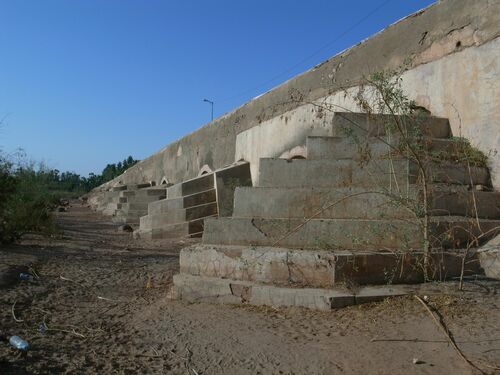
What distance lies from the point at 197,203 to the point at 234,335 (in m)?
5.76

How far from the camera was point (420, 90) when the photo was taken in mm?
5488

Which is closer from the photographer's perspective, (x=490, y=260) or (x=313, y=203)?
(x=490, y=260)

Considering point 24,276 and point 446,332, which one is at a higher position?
point 24,276

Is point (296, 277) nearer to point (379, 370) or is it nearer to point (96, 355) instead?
point (379, 370)

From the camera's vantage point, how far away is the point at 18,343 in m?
2.89

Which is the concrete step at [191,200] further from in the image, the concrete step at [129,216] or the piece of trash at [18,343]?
the piece of trash at [18,343]

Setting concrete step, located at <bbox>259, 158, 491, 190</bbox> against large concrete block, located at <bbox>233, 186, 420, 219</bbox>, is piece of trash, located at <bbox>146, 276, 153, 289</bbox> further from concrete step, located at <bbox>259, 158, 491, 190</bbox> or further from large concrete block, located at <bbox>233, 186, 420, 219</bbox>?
concrete step, located at <bbox>259, 158, 491, 190</bbox>

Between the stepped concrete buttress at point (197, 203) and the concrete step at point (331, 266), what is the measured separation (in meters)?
4.20

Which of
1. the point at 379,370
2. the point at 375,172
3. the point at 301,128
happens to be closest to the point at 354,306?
the point at 379,370

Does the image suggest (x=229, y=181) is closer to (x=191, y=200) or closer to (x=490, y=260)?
(x=191, y=200)

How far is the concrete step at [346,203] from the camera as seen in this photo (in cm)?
418

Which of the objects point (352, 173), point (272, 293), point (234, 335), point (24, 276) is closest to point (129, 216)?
point (24, 276)

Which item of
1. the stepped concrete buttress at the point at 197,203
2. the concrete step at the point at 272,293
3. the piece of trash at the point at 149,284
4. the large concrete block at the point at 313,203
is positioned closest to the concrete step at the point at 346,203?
the large concrete block at the point at 313,203

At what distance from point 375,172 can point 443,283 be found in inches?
49.2
